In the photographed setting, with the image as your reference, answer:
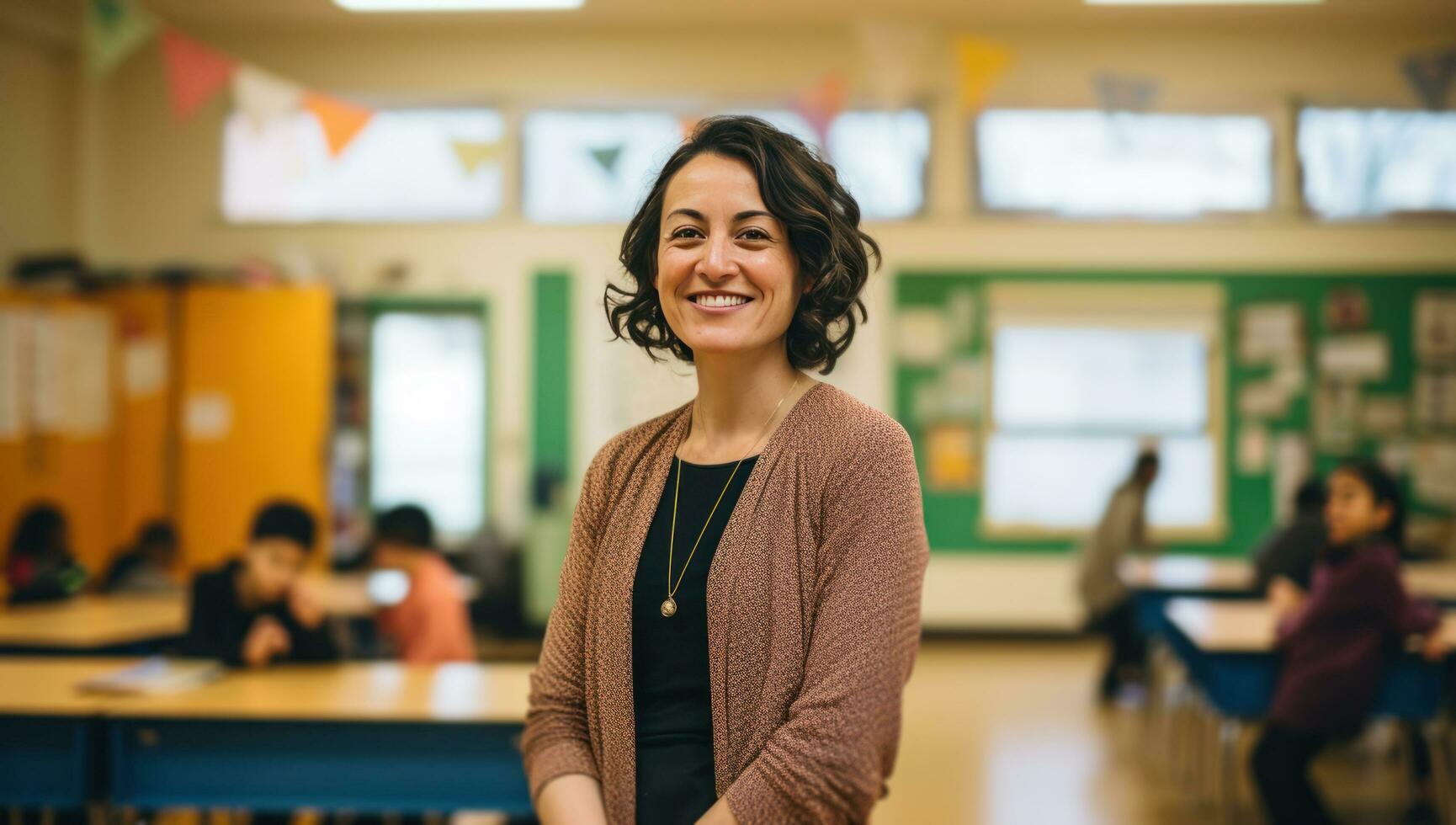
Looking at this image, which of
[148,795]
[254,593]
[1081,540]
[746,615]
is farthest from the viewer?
[1081,540]

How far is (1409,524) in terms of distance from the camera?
751 centimetres

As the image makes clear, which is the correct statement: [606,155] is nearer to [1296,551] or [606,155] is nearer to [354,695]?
[1296,551]

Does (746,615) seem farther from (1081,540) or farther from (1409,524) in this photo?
(1409,524)

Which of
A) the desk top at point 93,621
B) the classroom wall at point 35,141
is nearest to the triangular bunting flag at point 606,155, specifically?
the desk top at point 93,621

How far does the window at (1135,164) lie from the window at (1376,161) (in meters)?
0.29

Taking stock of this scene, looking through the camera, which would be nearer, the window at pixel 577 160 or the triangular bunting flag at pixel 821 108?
the triangular bunting flag at pixel 821 108

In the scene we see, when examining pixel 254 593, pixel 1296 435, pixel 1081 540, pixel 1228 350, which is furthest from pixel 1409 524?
pixel 254 593

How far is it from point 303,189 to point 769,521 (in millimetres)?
7351

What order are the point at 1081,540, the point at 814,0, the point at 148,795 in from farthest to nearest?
the point at 1081,540, the point at 814,0, the point at 148,795

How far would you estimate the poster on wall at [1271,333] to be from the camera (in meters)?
7.50

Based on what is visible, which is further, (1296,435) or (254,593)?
(1296,435)

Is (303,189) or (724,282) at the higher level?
(303,189)

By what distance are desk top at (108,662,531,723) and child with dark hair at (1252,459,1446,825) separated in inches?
85.6

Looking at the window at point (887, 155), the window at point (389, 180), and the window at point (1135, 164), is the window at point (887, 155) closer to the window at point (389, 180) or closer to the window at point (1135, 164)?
the window at point (1135, 164)
